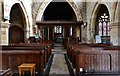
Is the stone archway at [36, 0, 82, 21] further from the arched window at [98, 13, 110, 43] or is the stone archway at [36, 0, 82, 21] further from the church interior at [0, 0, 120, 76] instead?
the arched window at [98, 13, 110, 43]

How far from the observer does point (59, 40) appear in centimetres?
3331

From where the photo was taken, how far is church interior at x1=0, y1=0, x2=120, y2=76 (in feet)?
22.7

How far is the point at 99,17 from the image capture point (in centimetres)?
2070

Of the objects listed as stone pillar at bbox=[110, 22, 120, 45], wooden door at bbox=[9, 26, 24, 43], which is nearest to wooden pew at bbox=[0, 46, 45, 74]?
stone pillar at bbox=[110, 22, 120, 45]

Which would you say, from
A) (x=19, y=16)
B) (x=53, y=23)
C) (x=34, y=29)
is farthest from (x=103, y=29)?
(x=19, y=16)

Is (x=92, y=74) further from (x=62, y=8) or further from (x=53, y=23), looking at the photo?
(x=62, y=8)


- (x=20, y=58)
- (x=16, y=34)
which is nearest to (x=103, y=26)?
(x=16, y=34)

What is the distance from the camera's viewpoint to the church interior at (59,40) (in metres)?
6.91

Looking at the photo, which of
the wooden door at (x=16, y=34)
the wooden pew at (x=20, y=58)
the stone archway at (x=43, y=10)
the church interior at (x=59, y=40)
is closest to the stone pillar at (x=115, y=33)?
the church interior at (x=59, y=40)

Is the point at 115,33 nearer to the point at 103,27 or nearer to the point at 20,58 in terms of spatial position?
the point at 20,58

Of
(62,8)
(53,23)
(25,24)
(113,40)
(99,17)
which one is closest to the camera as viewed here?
(113,40)

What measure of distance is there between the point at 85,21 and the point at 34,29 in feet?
15.9

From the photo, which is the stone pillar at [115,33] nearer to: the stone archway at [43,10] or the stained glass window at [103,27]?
the stained glass window at [103,27]

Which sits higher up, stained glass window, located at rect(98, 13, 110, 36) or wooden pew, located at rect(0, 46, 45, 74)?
stained glass window, located at rect(98, 13, 110, 36)
